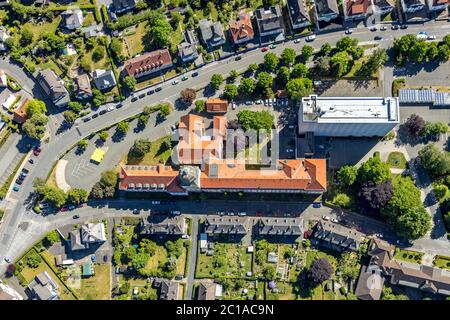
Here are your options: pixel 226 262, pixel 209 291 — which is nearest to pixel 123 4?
pixel 226 262

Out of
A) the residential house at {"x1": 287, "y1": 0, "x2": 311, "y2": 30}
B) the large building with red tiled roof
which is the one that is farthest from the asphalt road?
the large building with red tiled roof

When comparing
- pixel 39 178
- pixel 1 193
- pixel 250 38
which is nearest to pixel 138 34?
pixel 250 38

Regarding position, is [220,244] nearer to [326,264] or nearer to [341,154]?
[326,264]

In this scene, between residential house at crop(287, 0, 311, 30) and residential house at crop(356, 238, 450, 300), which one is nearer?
residential house at crop(356, 238, 450, 300)

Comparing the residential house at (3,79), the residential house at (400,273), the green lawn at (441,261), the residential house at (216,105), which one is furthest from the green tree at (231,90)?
the green lawn at (441,261)

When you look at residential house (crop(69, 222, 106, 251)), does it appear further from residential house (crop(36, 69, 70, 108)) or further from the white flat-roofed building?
the white flat-roofed building

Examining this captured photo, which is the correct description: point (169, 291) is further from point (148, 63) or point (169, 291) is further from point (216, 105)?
point (148, 63)
